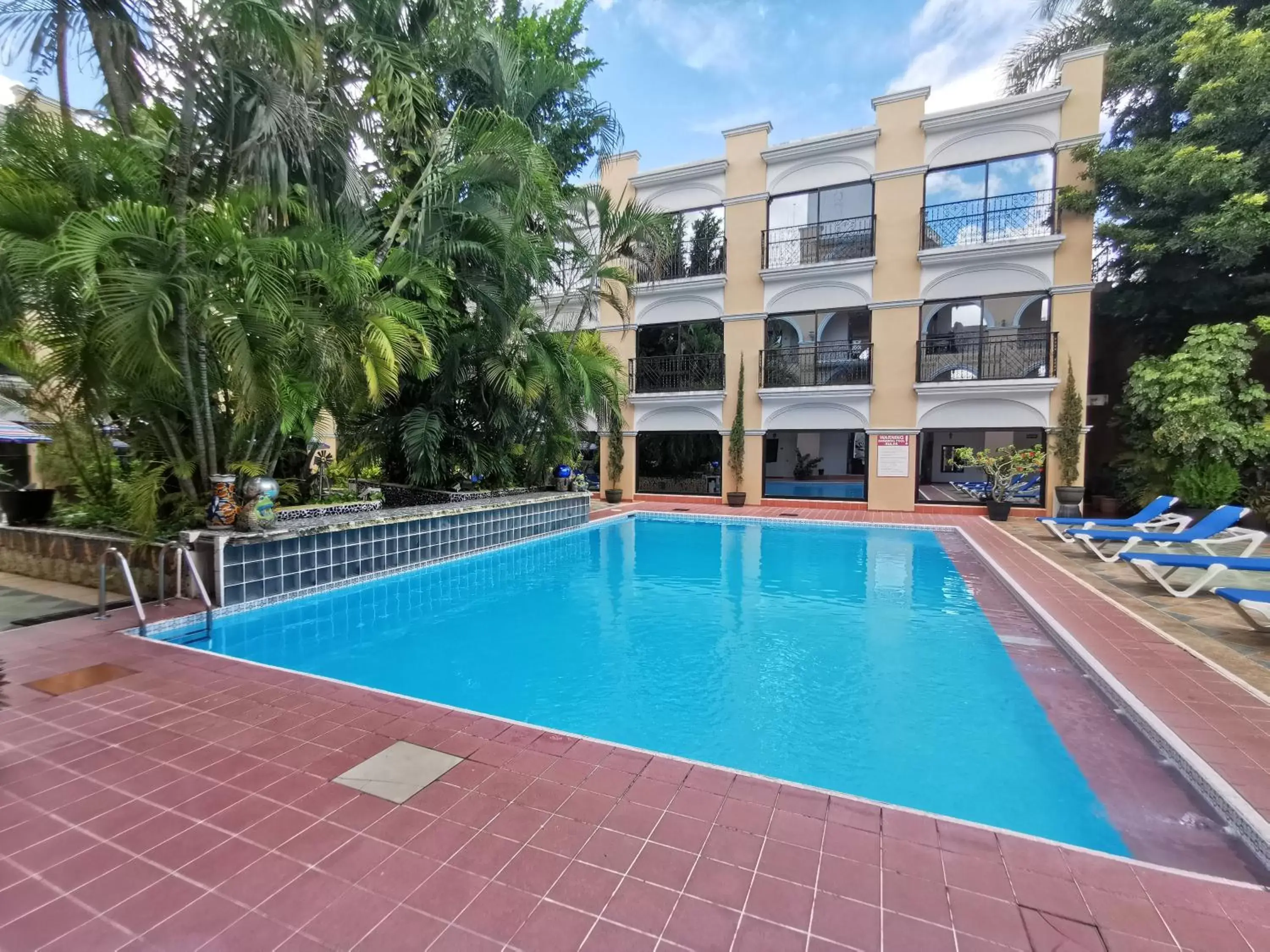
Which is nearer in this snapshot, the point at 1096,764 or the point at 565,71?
the point at 1096,764

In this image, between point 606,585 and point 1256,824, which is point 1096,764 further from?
point 606,585

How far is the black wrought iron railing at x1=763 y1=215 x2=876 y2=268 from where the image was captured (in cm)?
1547

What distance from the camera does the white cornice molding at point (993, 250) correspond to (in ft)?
44.5

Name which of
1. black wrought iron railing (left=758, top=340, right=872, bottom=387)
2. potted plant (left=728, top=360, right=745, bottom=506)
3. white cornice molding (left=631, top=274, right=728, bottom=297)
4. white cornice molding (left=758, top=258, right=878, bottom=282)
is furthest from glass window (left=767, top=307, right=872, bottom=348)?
white cornice molding (left=631, top=274, right=728, bottom=297)

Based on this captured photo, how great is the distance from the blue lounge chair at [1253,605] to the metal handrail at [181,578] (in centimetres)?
890

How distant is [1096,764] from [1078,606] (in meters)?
3.36

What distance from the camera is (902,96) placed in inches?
579

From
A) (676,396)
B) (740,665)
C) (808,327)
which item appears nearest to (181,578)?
(740,665)

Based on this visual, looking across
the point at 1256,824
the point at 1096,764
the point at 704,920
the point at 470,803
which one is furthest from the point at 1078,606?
the point at 470,803

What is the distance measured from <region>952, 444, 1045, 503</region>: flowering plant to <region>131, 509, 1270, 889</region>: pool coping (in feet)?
21.7

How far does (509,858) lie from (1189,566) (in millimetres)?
7699

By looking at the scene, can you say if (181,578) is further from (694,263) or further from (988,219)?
(988,219)

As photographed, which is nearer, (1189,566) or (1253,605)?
(1253,605)

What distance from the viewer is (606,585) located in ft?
26.7
